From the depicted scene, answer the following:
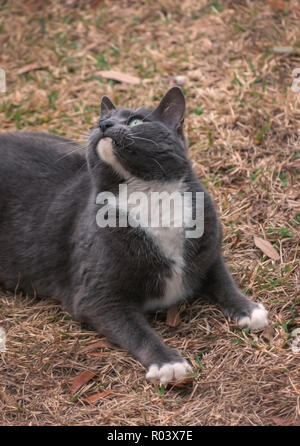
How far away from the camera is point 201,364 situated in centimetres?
300

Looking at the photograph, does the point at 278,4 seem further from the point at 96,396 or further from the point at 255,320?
the point at 96,396

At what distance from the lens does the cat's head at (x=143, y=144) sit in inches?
121

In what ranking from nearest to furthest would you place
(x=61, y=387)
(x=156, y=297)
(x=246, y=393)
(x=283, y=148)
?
(x=246, y=393), (x=61, y=387), (x=156, y=297), (x=283, y=148)

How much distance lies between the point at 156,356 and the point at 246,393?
0.42 metres

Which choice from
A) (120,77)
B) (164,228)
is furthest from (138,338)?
(120,77)

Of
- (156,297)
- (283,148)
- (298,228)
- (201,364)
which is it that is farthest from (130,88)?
(201,364)

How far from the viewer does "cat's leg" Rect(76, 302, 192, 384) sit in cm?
288

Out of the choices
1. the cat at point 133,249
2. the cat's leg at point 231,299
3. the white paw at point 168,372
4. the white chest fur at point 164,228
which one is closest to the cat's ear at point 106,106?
the cat at point 133,249

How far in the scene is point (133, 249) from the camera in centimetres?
311

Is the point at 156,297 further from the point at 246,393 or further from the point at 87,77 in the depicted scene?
the point at 87,77

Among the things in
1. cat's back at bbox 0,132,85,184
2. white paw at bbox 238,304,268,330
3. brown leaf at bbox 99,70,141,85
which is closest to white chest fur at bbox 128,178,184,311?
white paw at bbox 238,304,268,330

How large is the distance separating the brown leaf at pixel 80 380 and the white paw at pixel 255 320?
2.40 feet

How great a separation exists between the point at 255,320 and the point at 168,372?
1.74 feet

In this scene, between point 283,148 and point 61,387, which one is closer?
point 61,387
